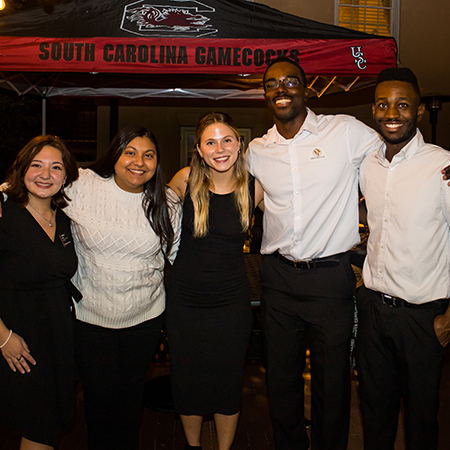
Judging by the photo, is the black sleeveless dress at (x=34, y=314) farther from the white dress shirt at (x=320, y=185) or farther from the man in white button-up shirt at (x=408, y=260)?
the man in white button-up shirt at (x=408, y=260)

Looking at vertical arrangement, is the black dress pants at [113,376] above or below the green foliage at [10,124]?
below

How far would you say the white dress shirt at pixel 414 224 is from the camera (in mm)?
1905

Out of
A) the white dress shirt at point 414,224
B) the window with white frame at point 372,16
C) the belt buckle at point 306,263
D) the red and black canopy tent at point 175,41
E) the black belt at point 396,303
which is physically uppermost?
the window with white frame at point 372,16

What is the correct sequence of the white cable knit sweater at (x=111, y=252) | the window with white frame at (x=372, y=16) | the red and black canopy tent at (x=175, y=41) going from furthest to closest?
the window with white frame at (x=372, y=16) < the red and black canopy tent at (x=175, y=41) < the white cable knit sweater at (x=111, y=252)

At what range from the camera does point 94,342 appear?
2215 mm

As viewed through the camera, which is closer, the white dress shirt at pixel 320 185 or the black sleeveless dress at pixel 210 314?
the white dress shirt at pixel 320 185

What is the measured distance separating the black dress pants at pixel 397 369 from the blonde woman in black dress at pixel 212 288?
2.24 feet

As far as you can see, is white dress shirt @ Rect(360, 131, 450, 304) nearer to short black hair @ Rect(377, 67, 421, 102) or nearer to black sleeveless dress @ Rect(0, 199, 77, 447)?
short black hair @ Rect(377, 67, 421, 102)

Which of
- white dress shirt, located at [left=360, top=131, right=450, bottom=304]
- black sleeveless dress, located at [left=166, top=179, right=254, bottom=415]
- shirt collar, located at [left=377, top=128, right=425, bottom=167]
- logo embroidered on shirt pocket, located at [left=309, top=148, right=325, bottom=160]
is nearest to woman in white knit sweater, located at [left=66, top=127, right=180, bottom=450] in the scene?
black sleeveless dress, located at [left=166, top=179, right=254, bottom=415]

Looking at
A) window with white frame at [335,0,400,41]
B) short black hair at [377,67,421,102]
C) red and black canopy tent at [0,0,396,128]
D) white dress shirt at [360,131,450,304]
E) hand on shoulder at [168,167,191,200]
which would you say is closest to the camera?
white dress shirt at [360,131,450,304]

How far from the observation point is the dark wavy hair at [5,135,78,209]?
2080 mm

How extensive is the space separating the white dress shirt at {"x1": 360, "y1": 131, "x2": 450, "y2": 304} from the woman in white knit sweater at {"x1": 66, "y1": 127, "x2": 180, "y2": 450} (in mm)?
1121

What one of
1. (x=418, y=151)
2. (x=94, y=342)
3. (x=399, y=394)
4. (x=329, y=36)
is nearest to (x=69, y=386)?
(x=94, y=342)

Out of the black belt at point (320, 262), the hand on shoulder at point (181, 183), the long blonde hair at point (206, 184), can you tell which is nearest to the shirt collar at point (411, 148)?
the black belt at point (320, 262)
